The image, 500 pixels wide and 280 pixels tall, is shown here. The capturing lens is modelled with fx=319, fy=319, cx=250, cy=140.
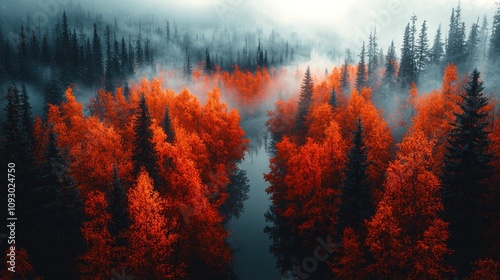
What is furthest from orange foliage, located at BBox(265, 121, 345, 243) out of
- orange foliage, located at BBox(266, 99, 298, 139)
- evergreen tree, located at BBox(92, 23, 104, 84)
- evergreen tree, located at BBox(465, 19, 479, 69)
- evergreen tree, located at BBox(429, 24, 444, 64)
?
evergreen tree, located at BBox(92, 23, 104, 84)

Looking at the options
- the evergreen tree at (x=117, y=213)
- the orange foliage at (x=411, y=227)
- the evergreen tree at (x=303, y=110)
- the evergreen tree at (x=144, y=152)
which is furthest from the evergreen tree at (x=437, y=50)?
the evergreen tree at (x=117, y=213)

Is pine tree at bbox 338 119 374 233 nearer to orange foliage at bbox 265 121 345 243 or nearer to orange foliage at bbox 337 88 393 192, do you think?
orange foliage at bbox 337 88 393 192

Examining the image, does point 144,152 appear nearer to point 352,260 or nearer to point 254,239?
point 254,239

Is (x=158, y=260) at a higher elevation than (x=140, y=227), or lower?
lower

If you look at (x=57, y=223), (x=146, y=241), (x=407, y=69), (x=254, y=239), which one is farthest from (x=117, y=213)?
(x=407, y=69)

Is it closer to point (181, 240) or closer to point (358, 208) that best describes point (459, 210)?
point (358, 208)

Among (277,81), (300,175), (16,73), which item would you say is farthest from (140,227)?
(277,81)

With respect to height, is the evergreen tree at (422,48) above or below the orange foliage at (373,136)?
above

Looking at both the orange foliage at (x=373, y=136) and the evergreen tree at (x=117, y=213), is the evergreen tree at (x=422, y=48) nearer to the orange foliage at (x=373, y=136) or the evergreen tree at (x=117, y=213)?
the orange foliage at (x=373, y=136)
